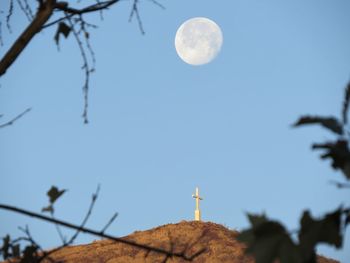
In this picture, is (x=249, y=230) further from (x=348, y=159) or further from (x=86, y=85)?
(x=86, y=85)

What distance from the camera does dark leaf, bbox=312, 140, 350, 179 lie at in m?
0.95

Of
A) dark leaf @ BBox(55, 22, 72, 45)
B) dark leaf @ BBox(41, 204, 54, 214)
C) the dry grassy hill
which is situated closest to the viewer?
dark leaf @ BBox(41, 204, 54, 214)

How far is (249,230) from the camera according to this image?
3.02 ft

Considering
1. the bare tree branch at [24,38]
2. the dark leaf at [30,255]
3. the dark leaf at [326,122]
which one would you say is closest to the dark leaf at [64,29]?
the bare tree branch at [24,38]

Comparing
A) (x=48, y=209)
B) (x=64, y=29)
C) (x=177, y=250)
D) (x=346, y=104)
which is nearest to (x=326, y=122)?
(x=346, y=104)

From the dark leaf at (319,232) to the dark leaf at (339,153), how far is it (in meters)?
0.10

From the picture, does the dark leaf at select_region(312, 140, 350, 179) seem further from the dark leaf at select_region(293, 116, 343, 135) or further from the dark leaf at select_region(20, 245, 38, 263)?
the dark leaf at select_region(20, 245, 38, 263)

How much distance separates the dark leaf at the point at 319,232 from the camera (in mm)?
901

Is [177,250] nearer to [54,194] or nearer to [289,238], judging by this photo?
[54,194]

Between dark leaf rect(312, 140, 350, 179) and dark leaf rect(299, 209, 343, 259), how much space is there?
0.33ft

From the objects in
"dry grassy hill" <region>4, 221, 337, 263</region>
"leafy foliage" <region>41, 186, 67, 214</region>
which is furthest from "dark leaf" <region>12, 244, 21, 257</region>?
"dry grassy hill" <region>4, 221, 337, 263</region>

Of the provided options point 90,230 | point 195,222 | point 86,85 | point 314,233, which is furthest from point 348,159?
point 195,222

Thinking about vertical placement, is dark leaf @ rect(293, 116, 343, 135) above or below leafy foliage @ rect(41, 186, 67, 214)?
below

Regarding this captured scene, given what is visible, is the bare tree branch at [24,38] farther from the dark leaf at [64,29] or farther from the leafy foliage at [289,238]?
the leafy foliage at [289,238]
